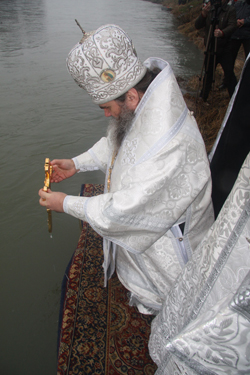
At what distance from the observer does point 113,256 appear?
5.75 feet

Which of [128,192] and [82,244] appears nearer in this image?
[128,192]

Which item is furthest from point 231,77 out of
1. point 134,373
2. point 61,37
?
point 61,37

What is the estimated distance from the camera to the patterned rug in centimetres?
152

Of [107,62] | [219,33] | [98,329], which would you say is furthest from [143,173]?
[219,33]

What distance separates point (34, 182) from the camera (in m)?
4.20

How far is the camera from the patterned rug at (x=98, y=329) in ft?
4.99

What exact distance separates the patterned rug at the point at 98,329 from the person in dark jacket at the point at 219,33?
4.29 m

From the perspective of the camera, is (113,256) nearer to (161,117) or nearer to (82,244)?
(82,244)

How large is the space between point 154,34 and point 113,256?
18221 mm

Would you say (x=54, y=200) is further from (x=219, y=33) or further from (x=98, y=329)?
(x=219, y=33)


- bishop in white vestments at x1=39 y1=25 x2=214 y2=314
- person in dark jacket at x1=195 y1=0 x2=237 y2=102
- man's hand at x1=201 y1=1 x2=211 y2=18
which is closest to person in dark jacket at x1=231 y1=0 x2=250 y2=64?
person in dark jacket at x1=195 y1=0 x2=237 y2=102

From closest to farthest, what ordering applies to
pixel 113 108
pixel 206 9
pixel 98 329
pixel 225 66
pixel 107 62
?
1. pixel 107 62
2. pixel 113 108
3. pixel 98 329
4. pixel 206 9
5. pixel 225 66

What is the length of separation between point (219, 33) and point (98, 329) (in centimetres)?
472

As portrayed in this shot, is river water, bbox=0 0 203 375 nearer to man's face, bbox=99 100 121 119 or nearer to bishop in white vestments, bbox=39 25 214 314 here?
bishop in white vestments, bbox=39 25 214 314
